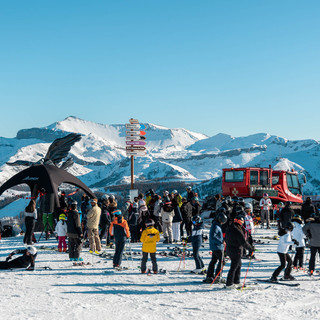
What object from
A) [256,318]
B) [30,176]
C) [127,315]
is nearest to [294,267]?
[256,318]

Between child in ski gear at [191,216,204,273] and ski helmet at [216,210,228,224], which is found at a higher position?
ski helmet at [216,210,228,224]

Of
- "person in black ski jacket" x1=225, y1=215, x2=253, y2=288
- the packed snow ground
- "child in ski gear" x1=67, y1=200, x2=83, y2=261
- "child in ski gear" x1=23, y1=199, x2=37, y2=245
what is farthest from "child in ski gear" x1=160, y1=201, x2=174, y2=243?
"person in black ski jacket" x1=225, y1=215, x2=253, y2=288

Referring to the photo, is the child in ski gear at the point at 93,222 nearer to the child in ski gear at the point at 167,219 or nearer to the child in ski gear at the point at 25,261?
the child in ski gear at the point at 25,261

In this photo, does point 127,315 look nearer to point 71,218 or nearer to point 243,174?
point 71,218

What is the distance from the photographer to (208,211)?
27141mm

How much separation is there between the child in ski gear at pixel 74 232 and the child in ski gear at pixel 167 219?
4.27m

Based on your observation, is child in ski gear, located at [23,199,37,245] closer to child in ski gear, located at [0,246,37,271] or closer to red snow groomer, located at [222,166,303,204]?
child in ski gear, located at [0,246,37,271]

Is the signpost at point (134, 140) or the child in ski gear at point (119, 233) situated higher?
the signpost at point (134, 140)

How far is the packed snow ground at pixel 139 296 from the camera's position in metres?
8.33

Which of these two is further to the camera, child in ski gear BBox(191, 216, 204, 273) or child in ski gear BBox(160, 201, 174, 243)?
child in ski gear BBox(160, 201, 174, 243)

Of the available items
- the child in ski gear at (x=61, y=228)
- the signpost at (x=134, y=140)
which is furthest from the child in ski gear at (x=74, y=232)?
the signpost at (x=134, y=140)

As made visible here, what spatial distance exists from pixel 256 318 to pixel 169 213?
9004mm

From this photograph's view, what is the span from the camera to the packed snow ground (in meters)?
8.33

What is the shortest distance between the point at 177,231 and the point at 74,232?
17.8 ft
